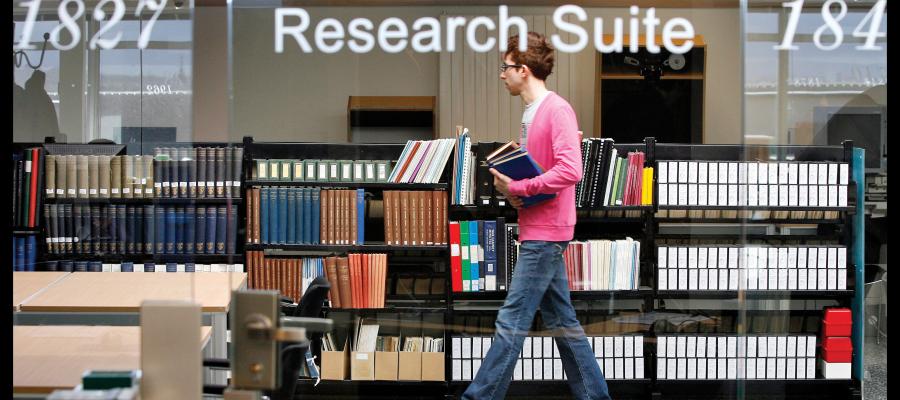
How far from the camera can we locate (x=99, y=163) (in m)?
3.30

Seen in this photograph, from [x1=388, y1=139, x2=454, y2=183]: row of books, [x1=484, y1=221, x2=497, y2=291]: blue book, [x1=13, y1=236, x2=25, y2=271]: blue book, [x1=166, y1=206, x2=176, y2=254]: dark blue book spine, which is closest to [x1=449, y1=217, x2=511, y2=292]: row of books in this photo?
[x1=484, y1=221, x2=497, y2=291]: blue book

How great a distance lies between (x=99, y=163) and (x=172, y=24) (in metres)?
0.63

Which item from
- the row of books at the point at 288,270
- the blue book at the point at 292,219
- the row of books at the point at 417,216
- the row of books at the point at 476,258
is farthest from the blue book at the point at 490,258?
the blue book at the point at 292,219

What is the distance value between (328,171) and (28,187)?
1326 mm

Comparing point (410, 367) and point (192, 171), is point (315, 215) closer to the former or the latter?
point (410, 367)

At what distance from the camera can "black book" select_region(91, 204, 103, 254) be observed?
344cm

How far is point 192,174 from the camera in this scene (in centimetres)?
282

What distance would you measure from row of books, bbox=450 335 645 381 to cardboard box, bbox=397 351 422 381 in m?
0.16

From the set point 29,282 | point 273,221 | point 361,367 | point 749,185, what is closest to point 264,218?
point 273,221

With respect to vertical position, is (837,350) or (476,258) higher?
(476,258)

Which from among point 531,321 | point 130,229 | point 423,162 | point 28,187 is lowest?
point 531,321
